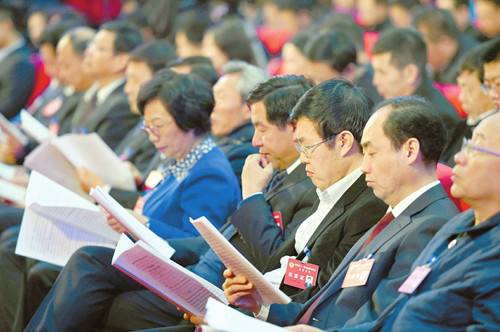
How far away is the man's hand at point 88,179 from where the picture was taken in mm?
4043

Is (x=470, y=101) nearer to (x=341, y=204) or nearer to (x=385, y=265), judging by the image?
(x=341, y=204)

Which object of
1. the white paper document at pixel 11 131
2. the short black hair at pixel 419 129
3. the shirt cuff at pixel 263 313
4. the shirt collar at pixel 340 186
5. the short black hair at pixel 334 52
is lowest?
the white paper document at pixel 11 131

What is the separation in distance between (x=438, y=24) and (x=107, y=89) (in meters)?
2.41

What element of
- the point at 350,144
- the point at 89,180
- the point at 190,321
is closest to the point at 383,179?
the point at 350,144

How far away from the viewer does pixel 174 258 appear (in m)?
3.19

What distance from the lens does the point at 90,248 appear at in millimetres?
3096

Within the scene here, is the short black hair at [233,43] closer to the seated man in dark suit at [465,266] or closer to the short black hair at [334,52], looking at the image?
the short black hair at [334,52]

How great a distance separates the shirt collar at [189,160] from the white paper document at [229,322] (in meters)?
1.62

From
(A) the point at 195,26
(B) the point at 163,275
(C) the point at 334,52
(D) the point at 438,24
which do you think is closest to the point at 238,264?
(B) the point at 163,275

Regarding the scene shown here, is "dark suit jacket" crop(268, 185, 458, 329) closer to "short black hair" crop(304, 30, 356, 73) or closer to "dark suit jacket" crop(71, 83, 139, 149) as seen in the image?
"short black hair" crop(304, 30, 356, 73)

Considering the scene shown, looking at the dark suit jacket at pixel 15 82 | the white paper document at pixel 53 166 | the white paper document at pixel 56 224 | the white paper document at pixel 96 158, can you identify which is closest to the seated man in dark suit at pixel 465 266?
the white paper document at pixel 56 224

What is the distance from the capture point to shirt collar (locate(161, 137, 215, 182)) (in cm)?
351

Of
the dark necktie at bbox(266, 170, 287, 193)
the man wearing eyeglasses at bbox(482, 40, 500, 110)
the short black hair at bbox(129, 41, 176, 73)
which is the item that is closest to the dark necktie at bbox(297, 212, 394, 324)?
the dark necktie at bbox(266, 170, 287, 193)

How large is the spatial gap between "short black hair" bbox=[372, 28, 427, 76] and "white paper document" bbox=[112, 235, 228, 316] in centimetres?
219
